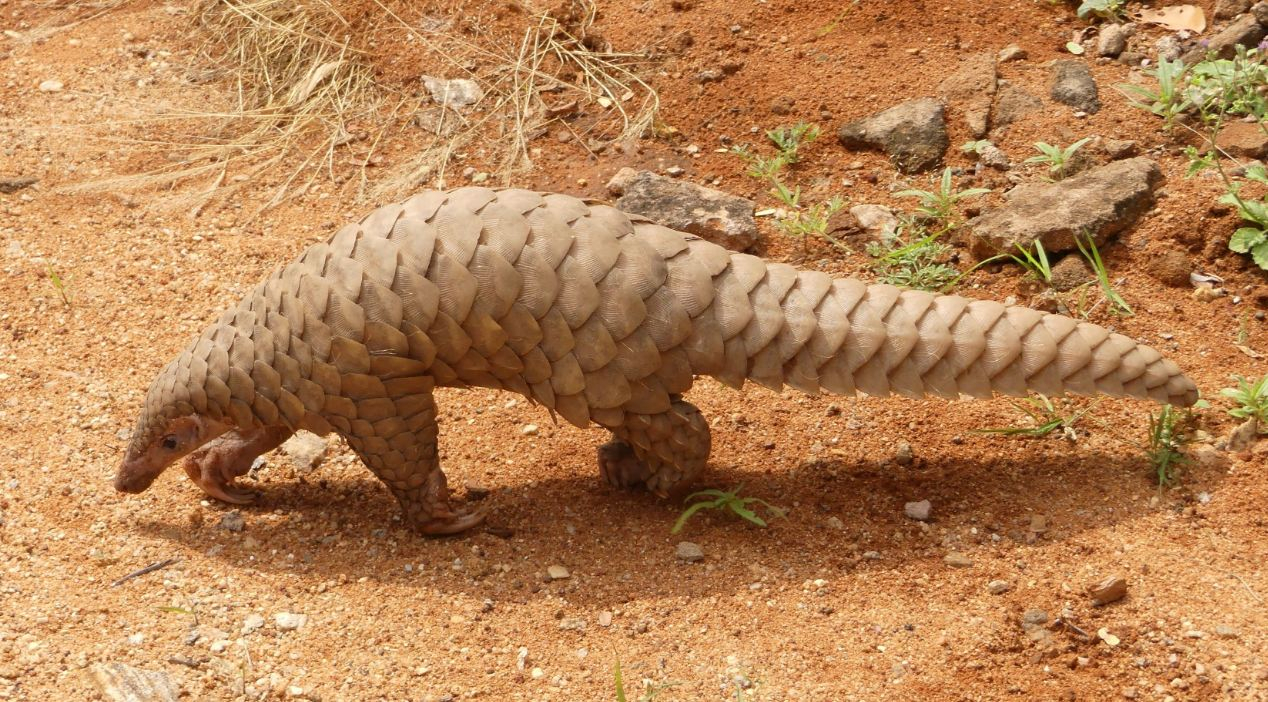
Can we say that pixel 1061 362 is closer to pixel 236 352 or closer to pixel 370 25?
pixel 236 352

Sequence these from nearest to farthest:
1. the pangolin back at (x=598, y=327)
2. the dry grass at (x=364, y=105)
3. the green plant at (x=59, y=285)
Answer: the pangolin back at (x=598, y=327), the green plant at (x=59, y=285), the dry grass at (x=364, y=105)

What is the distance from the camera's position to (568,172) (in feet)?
20.9

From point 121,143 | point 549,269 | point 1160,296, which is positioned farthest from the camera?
point 121,143

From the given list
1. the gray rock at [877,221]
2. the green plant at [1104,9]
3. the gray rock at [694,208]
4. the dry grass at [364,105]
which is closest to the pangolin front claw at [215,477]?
the gray rock at [694,208]

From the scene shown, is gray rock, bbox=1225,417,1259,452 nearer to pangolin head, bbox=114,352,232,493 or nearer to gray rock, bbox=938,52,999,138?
gray rock, bbox=938,52,999,138

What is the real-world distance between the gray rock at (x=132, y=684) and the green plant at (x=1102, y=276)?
3692 millimetres

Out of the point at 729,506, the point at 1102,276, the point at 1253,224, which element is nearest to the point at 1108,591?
the point at 729,506

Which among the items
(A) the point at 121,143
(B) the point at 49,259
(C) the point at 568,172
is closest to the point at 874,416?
(C) the point at 568,172

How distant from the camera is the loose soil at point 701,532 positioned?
12.0ft

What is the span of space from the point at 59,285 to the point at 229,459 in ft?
5.87

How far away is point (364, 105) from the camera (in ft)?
23.6

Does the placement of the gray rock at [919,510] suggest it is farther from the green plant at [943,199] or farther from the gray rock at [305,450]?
the gray rock at [305,450]

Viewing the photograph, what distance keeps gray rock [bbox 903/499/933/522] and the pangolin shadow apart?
26 millimetres

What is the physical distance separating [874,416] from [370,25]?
4.38 metres
